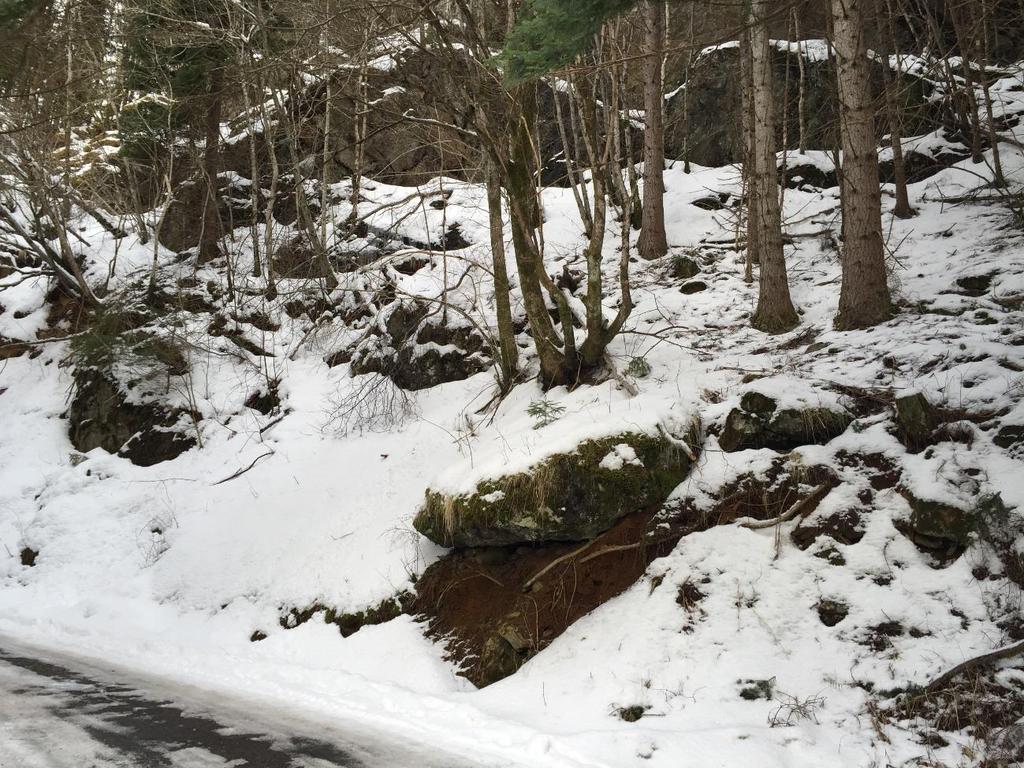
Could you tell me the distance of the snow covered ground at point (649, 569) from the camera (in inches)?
177

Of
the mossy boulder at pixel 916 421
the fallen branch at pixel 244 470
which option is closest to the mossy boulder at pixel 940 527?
the mossy boulder at pixel 916 421

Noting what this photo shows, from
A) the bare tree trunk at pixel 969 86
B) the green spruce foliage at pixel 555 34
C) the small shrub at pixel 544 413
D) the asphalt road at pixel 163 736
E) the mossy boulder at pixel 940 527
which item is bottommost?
the asphalt road at pixel 163 736

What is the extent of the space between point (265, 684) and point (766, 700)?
4418 millimetres

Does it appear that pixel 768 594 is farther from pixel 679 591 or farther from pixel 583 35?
pixel 583 35

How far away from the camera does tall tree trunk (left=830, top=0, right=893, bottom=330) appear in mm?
7699

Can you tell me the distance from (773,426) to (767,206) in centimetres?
429

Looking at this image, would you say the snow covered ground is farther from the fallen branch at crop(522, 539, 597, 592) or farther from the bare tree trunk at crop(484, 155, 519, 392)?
the fallen branch at crop(522, 539, 597, 592)

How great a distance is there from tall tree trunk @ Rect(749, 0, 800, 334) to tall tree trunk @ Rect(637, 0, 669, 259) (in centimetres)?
286

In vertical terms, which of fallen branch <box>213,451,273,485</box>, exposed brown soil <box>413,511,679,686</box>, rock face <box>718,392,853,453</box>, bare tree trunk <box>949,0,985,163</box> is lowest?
exposed brown soil <box>413,511,679,686</box>

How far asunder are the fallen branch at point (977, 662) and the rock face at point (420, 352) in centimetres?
803

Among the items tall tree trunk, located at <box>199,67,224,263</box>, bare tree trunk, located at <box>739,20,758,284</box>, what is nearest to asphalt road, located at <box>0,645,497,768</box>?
bare tree trunk, located at <box>739,20,758,284</box>

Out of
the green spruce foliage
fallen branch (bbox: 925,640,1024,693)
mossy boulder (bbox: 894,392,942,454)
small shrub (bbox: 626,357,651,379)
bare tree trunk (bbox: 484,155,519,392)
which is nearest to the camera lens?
fallen branch (bbox: 925,640,1024,693)

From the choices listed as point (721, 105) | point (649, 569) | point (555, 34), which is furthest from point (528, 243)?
point (721, 105)

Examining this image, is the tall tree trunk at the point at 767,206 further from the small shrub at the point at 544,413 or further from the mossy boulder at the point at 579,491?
the mossy boulder at the point at 579,491
